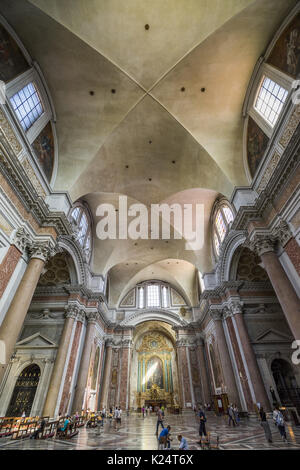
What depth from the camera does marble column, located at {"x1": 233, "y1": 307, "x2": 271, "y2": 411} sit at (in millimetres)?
10625

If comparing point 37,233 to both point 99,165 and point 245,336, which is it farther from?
point 245,336

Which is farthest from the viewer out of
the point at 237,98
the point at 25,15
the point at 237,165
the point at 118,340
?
the point at 118,340

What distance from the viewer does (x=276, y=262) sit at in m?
8.54

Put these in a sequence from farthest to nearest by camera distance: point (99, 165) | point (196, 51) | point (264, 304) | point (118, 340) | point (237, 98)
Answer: point (118, 340) → point (264, 304) → point (99, 165) → point (237, 98) → point (196, 51)

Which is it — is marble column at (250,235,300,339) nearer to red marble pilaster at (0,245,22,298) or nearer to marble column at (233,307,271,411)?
marble column at (233,307,271,411)

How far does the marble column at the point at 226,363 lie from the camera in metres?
12.4

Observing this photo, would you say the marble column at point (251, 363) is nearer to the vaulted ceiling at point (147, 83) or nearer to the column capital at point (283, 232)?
the column capital at point (283, 232)

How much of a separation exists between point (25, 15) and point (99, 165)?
6.46 metres

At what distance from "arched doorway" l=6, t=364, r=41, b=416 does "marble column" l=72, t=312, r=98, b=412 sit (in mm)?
2293

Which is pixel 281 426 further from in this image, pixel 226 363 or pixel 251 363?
pixel 226 363

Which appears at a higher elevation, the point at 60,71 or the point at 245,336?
the point at 60,71

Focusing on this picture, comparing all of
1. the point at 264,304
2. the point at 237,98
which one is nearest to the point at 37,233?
the point at 237,98

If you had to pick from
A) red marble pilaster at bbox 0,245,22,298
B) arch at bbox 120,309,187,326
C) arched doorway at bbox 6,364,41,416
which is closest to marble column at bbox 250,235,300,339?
red marble pilaster at bbox 0,245,22,298
